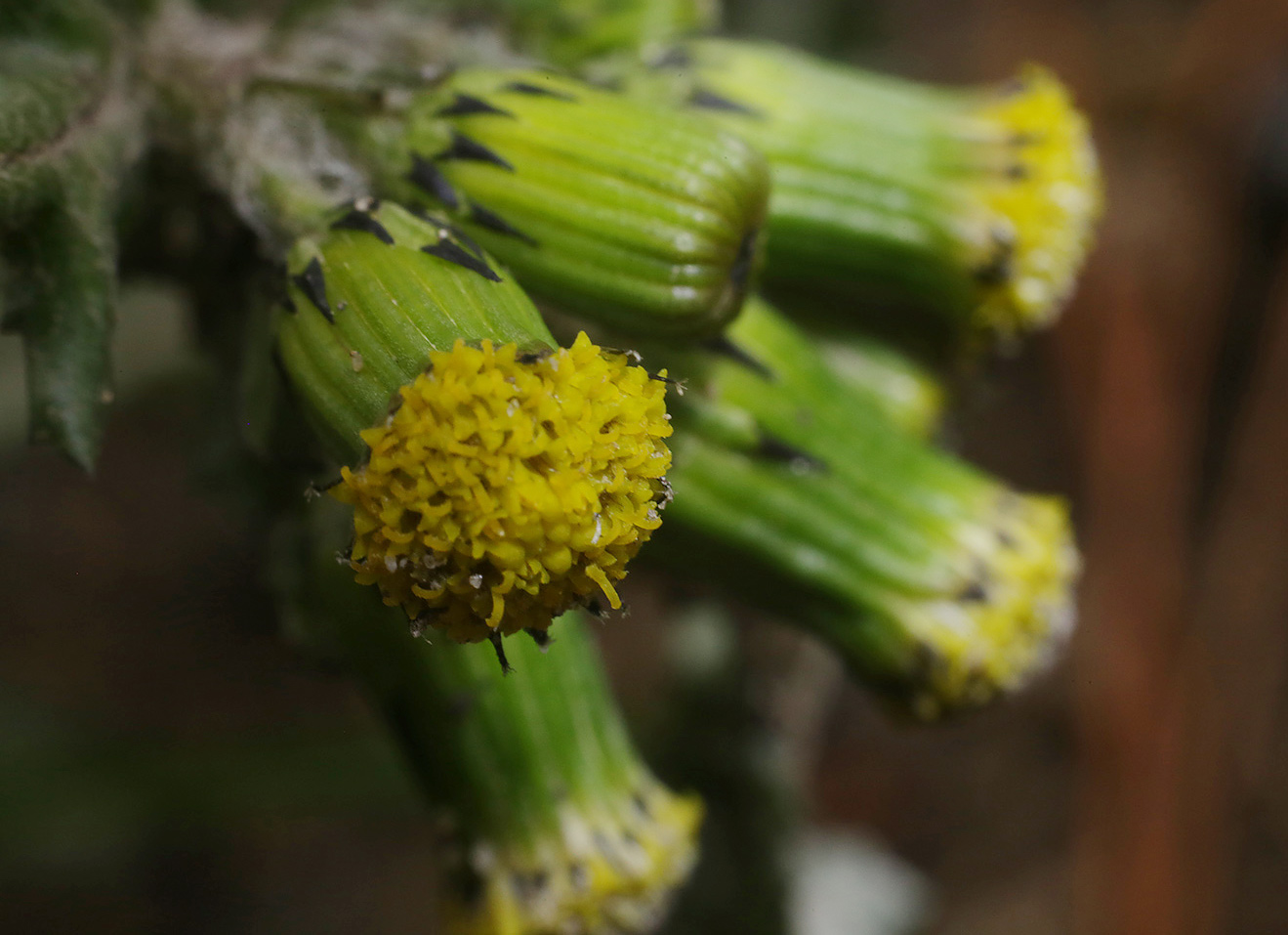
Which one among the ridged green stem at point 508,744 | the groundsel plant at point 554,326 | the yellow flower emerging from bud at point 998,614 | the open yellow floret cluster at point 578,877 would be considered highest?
the groundsel plant at point 554,326

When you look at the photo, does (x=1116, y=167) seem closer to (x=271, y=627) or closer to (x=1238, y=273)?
(x=1238, y=273)

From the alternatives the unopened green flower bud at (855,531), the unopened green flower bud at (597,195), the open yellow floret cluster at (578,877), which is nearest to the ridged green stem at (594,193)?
the unopened green flower bud at (597,195)

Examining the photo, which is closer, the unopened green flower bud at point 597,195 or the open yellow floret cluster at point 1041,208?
the unopened green flower bud at point 597,195

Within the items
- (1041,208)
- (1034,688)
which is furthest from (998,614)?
(1034,688)

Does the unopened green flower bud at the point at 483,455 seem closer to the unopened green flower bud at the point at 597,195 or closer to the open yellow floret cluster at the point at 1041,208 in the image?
the unopened green flower bud at the point at 597,195

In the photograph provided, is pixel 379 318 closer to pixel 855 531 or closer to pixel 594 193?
pixel 594 193

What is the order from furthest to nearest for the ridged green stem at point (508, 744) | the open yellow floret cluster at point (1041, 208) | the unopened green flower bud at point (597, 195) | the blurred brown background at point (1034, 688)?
the blurred brown background at point (1034, 688), the open yellow floret cluster at point (1041, 208), the ridged green stem at point (508, 744), the unopened green flower bud at point (597, 195)

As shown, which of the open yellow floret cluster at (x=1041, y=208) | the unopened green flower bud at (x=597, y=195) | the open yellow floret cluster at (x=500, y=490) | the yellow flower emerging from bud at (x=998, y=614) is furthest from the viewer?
the open yellow floret cluster at (x=1041, y=208)

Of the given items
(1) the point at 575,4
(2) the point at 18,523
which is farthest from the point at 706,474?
(2) the point at 18,523
